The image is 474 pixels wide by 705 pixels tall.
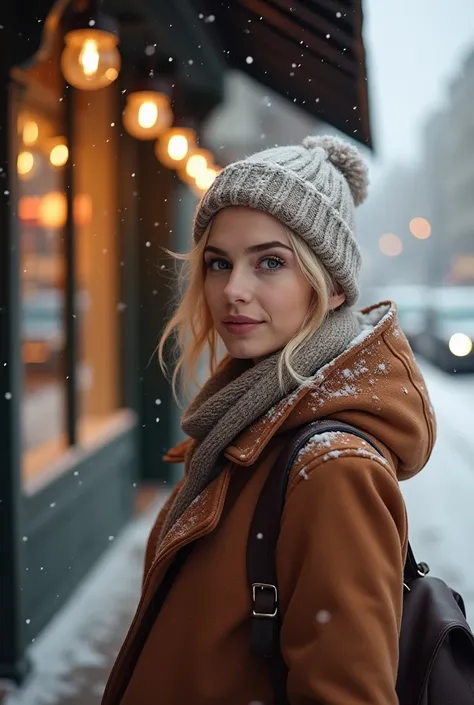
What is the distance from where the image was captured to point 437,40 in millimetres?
2111

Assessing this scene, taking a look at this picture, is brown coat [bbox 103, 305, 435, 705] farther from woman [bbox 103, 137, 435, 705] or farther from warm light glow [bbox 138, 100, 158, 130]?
warm light glow [bbox 138, 100, 158, 130]

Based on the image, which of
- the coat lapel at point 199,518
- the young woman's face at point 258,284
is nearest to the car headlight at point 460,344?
the young woman's face at point 258,284

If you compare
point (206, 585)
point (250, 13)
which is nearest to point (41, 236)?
point (250, 13)

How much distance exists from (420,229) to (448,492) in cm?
79

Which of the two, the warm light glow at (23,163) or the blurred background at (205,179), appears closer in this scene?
the blurred background at (205,179)

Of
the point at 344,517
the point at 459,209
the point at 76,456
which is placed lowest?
the point at 76,456

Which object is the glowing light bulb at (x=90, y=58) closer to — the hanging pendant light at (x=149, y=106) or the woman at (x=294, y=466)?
the hanging pendant light at (x=149, y=106)

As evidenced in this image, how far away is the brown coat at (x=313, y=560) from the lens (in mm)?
1115

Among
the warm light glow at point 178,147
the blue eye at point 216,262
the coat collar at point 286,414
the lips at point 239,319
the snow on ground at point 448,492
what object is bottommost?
the snow on ground at point 448,492

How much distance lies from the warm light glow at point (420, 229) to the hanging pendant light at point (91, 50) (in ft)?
3.62

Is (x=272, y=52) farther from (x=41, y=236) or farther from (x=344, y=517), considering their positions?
(x=41, y=236)

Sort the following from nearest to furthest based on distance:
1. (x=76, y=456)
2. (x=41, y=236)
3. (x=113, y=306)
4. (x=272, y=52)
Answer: (x=272, y=52)
(x=76, y=456)
(x=113, y=306)
(x=41, y=236)

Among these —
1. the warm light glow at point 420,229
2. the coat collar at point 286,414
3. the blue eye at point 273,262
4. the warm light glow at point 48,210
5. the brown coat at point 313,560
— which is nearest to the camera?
the brown coat at point 313,560

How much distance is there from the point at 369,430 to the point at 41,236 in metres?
6.43
